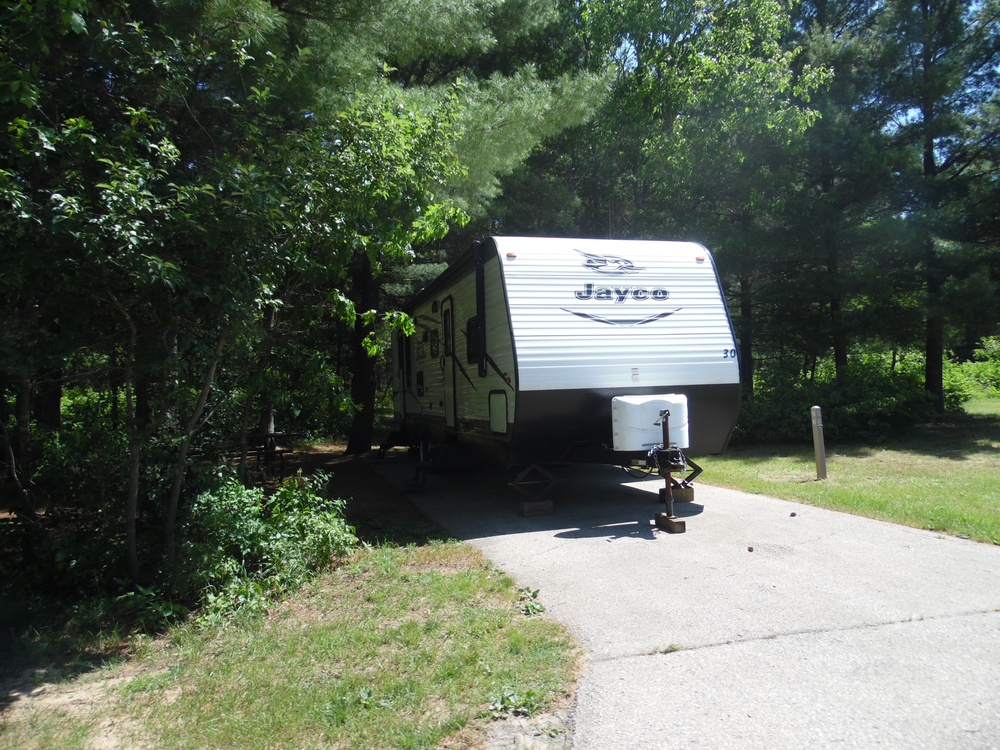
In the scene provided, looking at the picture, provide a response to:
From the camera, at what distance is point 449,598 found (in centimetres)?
503

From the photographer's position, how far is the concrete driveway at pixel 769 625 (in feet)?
10.5

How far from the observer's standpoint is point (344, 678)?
3793mm

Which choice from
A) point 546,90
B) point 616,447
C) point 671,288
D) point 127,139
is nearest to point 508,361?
point 616,447

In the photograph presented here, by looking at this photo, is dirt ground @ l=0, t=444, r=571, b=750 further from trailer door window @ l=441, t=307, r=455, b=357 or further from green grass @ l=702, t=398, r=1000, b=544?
trailer door window @ l=441, t=307, r=455, b=357

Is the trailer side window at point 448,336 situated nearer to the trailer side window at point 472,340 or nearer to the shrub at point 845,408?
the trailer side window at point 472,340

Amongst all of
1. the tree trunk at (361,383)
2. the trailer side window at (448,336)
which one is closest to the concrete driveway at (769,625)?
the trailer side window at (448,336)

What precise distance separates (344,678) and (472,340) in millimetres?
5045

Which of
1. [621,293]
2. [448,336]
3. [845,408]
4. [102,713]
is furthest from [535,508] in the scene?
[845,408]

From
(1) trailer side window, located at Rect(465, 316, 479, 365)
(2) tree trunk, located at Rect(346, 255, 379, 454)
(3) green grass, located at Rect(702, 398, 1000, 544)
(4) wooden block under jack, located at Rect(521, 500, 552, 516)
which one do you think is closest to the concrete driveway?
(4) wooden block under jack, located at Rect(521, 500, 552, 516)

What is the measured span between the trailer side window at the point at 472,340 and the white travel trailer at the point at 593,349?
Result: 3 centimetres

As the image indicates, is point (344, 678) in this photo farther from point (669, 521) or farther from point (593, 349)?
point (593, 349)

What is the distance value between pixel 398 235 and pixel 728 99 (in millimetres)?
11994

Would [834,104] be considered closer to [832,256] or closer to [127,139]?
[832,256]

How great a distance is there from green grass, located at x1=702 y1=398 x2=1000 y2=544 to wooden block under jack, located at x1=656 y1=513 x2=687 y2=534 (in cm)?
208
